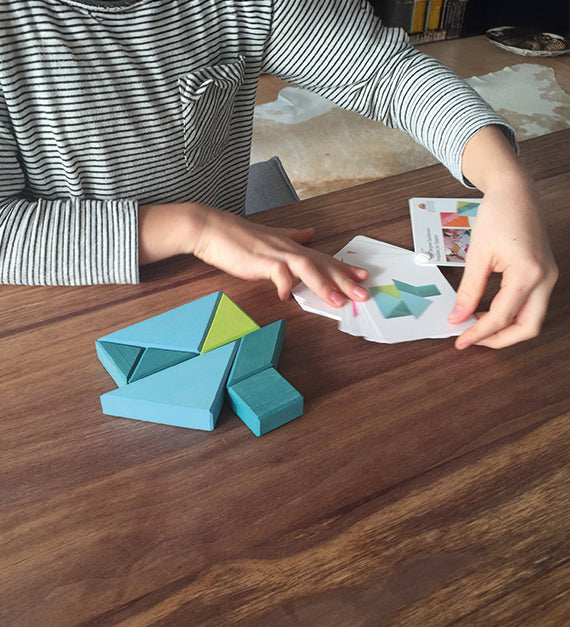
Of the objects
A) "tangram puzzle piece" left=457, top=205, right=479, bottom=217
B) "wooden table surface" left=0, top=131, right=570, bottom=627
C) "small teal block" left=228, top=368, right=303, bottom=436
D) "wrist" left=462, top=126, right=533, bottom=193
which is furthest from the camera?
"tangram puzzle piece" left=457, top=205, right=479, bottom=217

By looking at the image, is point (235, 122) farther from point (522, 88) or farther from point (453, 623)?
point (522, 88)

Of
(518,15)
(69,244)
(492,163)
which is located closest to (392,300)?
(492,163)

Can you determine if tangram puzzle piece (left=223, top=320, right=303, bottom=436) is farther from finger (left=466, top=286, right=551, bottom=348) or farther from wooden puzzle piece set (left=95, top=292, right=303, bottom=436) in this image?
finger (left=466, top=286, right=551, bottom=348)

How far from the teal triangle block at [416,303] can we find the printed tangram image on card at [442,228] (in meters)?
0.07

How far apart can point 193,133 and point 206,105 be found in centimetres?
5

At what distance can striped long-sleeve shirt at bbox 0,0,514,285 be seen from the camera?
2.35ft

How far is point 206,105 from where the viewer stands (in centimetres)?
91

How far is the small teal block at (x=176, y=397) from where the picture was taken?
1.80 ft

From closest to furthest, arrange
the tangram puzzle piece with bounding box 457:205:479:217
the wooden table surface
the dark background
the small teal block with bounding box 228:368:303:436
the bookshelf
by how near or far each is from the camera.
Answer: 1. the wooden table surface
2. the small teal block with bounding box 228:368:303:436
3. the tangram puzzle piece with bounding box 457:205:479:217
4. the bookshelf
5. the dark background

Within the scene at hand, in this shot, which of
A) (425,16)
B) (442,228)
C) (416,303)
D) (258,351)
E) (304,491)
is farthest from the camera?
(425,16)

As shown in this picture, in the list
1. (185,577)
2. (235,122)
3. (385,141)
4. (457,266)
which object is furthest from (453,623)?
(385,141)

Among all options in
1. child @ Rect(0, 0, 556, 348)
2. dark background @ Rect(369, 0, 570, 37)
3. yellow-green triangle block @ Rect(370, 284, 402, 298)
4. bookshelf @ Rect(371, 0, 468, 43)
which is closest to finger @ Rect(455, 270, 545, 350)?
child @ Rect(0, 0, 556, 348)

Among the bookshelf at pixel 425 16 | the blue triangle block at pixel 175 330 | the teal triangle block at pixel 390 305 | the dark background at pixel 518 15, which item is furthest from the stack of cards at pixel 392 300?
the dark background at pixel 518 15

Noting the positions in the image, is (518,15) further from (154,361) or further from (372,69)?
(154,361)
